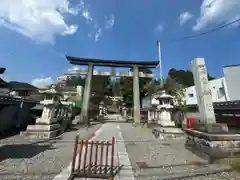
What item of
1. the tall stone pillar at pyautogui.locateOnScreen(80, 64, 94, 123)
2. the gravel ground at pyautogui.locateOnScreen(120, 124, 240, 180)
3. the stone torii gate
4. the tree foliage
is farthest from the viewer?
the tree foliage

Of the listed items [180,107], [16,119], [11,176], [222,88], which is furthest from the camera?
[222,88]

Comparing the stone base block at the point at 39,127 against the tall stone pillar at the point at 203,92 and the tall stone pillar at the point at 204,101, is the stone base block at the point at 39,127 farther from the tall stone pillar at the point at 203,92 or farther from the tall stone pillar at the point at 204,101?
the tall stone pillar at the point at 203,92

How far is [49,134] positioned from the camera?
9.94 meters

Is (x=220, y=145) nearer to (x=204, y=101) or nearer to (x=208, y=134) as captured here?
(x=208, y=134)

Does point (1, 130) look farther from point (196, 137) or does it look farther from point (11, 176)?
point (196, 137)

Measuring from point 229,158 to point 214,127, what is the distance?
1.45 m

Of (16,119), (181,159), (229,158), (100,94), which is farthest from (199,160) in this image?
(100,94)

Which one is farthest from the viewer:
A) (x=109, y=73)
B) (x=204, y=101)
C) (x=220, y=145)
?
(x=109, y=73)

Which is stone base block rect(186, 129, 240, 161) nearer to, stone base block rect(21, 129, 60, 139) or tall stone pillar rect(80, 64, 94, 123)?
stone base block rect(21, 129, 60, 139)

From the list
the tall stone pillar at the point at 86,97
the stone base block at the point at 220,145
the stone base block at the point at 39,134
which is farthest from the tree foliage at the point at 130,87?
the stone base block at the point at 220,145

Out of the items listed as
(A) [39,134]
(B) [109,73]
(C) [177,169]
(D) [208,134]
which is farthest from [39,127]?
(B) [109,73]

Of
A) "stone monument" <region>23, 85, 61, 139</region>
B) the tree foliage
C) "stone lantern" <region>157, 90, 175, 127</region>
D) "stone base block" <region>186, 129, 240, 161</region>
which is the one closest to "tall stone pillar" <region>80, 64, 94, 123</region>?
"stone monument" <region>23, 85, 61, 139</region>

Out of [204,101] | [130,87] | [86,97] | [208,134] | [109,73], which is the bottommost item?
[208,134]

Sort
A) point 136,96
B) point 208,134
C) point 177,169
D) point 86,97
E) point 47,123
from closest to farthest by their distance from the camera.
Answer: point 177,169
point 208,134
point 47,123
point 86,97
point 136,96
